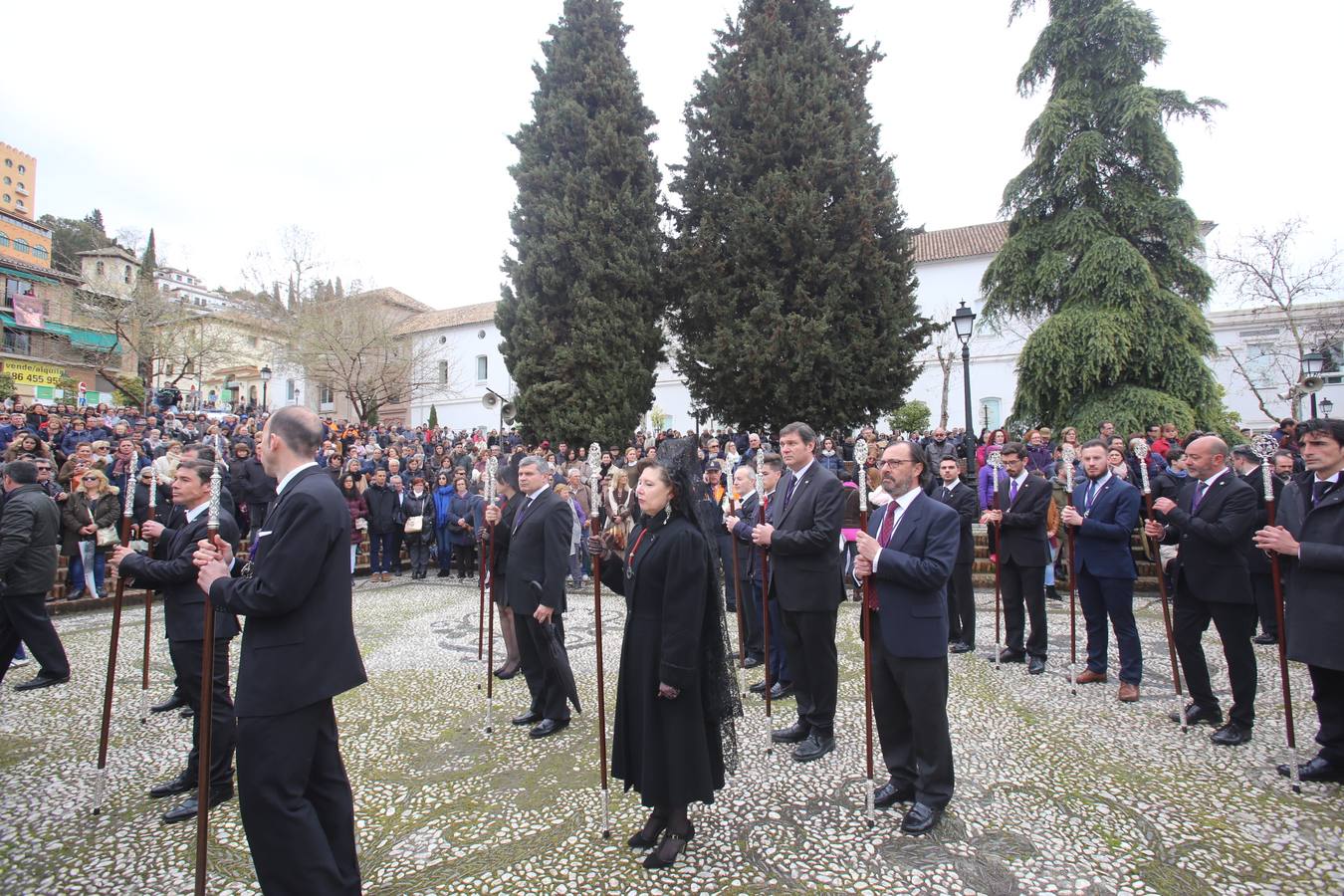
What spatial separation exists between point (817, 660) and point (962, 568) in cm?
329

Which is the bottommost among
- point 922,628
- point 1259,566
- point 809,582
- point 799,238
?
point 1259,566

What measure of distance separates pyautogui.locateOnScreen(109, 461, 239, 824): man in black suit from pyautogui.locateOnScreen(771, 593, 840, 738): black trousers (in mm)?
3712

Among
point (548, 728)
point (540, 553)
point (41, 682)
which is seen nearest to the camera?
point (548, 728)

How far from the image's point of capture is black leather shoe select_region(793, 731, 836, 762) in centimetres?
464

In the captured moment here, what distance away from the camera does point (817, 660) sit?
4746 mm

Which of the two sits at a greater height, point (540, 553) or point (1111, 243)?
point (1111, 243)

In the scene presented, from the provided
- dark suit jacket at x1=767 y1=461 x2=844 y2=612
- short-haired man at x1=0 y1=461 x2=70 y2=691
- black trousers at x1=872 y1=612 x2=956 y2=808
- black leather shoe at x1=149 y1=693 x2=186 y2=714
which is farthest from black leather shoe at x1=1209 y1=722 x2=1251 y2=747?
short-haired man at x1=0 y1=461 x2=70 y2=691

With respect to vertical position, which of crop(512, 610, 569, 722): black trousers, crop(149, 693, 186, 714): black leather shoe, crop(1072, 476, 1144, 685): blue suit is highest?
crop(1072, 476, 1144, 685): blue suit

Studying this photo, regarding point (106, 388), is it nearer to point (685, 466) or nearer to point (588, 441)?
point (588, 441)

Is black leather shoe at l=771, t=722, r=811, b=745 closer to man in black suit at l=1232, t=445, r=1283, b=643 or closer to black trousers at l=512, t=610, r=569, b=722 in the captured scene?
black trousers at l=512, t=610, r=569, b=722

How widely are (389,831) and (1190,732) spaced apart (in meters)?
5.58

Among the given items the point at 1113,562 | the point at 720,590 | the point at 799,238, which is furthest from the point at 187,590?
the point at 799,238

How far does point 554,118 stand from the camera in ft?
72.0

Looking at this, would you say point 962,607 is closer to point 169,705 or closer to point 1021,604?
point 1021,604
